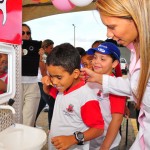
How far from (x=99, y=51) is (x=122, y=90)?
1.34ft

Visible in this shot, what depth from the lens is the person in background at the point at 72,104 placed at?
1203mm

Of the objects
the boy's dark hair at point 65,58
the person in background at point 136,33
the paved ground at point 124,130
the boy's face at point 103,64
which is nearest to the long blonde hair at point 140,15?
the person in background at point 136,33

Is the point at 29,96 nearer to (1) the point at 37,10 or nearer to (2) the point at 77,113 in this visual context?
(2) the point at 77,113

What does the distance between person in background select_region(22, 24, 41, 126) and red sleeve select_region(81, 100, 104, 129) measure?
1.05 m

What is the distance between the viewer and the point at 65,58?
1.27 metres

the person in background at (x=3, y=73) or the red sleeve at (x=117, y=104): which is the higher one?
the person in background at (x=3, y=73)

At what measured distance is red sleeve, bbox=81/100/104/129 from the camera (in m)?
1.20

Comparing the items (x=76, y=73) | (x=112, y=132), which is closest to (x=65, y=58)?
(x=76, y=73)

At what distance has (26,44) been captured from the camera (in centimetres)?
235

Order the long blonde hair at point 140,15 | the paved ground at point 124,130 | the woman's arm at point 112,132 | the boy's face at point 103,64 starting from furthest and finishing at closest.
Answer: the paved ground at point 124,130
the boy's face at point 103,64
the woman's arm at point 112,132
the long blonde hair at point 140,15

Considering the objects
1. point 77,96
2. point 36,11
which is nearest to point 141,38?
point 77,96

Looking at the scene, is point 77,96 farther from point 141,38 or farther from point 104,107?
point 141,38

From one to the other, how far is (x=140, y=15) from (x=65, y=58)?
0.54 metres

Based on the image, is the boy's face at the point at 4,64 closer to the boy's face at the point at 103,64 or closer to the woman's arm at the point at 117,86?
the woman's arm at the point at 117,86
